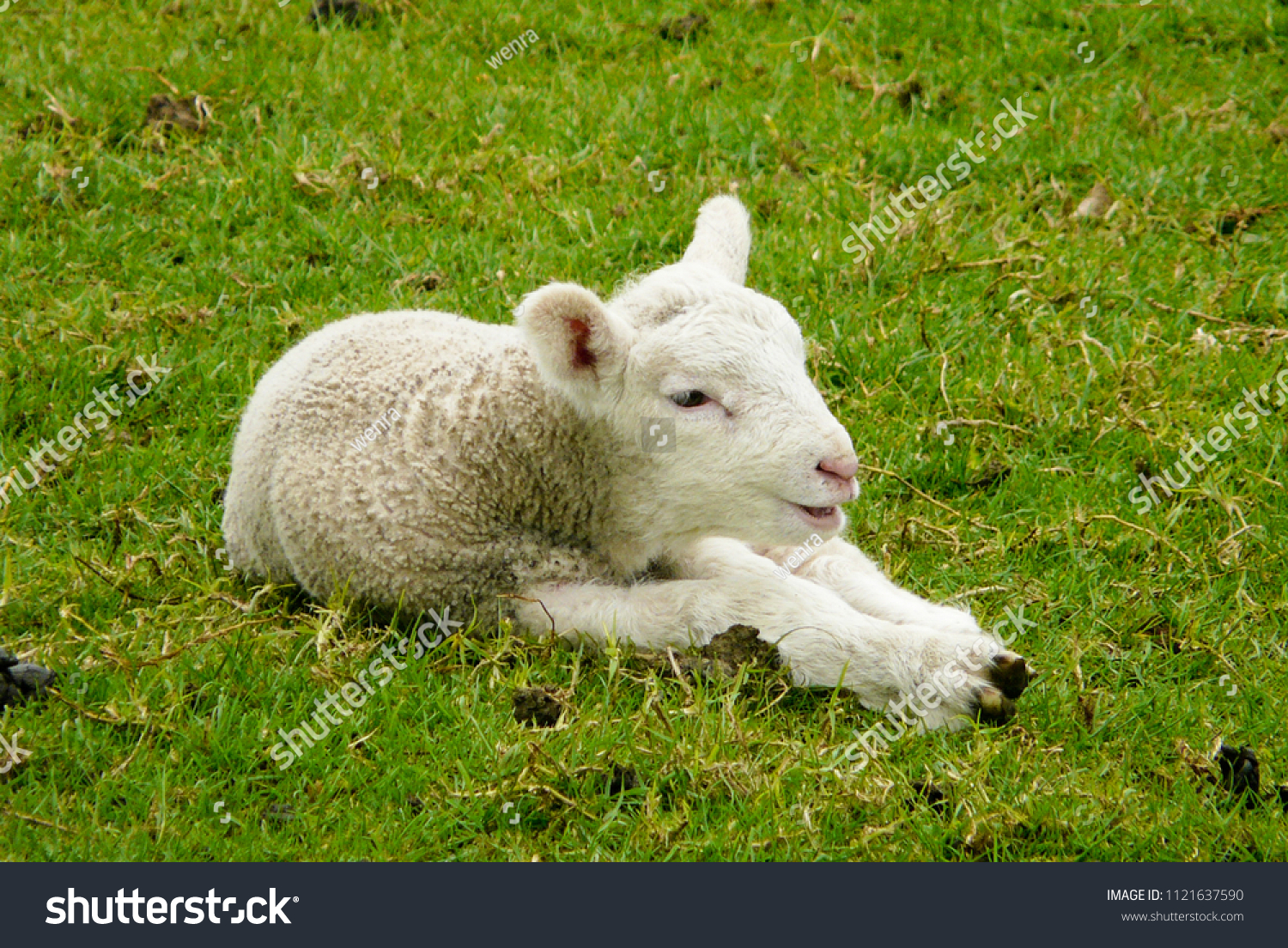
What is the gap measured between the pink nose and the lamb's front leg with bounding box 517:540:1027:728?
53cm

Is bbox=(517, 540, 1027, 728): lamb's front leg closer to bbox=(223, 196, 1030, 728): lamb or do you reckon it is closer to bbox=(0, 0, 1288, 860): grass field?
bbox=(223, 196, 1030, 728): lamb

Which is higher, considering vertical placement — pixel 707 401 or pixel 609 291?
pixel 609 291

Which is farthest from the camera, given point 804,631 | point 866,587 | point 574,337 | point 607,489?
point 866,587

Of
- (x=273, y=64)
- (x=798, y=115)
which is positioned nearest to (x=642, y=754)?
(x=798, y=115)

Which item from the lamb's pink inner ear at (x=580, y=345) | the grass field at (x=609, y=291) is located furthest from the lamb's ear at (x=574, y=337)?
the grass field at (x=609, y=291)

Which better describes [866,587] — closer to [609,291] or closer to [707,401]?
[707,401]

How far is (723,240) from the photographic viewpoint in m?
5.37

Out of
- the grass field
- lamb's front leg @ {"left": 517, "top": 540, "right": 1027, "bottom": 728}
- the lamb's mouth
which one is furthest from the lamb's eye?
the grass field

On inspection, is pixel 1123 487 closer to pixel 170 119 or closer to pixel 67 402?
pixel 67 402

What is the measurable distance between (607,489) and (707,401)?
494 millimetres

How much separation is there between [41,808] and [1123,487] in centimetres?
430

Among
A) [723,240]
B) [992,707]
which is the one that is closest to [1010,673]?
[992,707]

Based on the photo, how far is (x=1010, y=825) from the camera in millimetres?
4004

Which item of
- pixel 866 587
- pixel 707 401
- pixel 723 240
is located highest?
pixel 723 240
